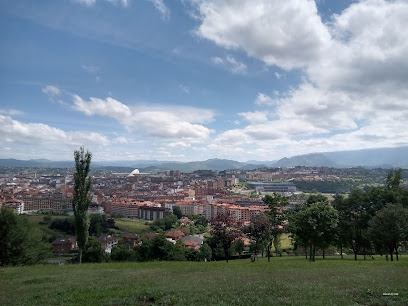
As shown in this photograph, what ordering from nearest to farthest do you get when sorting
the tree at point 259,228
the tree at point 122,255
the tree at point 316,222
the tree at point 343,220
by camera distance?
1. the tree at point 259,228
2. the tree at point 316,222
3. the tree at point 343,220
4. the tree at point 122,255

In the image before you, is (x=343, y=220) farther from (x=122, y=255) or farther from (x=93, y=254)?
(x=93, y=254)

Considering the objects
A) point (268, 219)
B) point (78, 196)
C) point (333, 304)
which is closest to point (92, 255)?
point (78, 196)

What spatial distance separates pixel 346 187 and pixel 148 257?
5904 inches

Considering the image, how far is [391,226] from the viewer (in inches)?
837

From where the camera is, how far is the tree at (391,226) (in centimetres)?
2102

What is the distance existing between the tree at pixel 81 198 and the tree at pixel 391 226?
76.0ft

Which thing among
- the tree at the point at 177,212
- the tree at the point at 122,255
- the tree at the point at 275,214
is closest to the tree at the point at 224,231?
the tree at the point at 275,214

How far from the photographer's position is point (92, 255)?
28.9 metres

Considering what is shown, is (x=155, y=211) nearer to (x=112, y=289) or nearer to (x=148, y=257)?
(x=148, y=257)

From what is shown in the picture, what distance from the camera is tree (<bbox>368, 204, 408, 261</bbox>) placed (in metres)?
21.0

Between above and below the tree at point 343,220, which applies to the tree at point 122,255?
below

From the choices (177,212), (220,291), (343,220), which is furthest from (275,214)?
(177,212)

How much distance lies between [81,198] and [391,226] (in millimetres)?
24533

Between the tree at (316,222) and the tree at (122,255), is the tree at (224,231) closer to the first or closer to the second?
the tree at (316,222)
